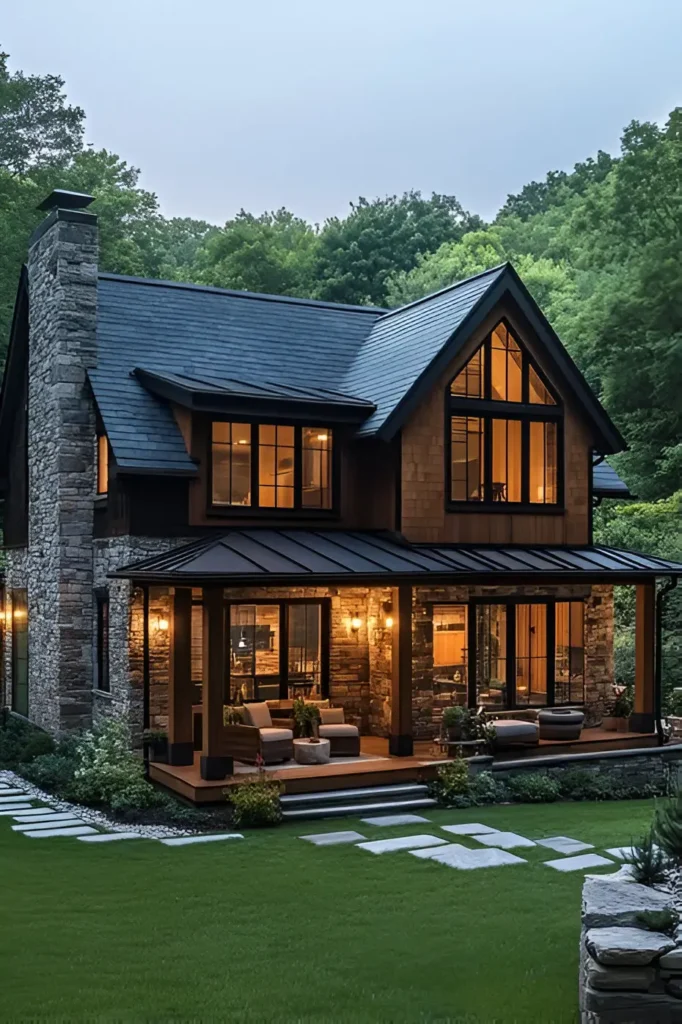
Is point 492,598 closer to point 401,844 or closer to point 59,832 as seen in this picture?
point 401,844

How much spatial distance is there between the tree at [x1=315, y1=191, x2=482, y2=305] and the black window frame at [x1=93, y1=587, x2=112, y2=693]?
26587mm

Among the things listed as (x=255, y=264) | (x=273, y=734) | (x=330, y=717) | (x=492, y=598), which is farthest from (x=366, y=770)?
(x=255, y=264)

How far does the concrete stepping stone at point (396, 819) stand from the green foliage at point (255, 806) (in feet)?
3.90

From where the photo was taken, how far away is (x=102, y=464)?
58.9 feet

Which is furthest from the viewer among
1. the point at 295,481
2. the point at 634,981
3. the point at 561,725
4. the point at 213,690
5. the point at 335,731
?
the point at 295,481

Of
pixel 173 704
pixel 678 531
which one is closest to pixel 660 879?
pixel 173 704

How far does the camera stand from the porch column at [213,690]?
1427cm

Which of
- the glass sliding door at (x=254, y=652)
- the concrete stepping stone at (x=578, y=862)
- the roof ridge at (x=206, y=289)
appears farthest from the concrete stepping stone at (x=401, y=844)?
Answer: the roof ridge at (x=206, y=289)

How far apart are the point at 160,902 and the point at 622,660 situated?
16.1m

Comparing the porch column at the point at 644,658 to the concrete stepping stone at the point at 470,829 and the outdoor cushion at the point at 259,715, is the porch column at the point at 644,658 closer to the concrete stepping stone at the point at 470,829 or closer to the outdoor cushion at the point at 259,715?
the concrete stepping stone at the point at 470,829

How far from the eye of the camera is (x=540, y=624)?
18.8 meters

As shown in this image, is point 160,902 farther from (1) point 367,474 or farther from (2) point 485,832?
(1) point 367,474

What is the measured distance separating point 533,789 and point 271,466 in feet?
21.4

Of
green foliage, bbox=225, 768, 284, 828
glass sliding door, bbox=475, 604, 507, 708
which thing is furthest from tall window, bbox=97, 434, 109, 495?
glass sliding door, bbox=475, 604, 507, 708
